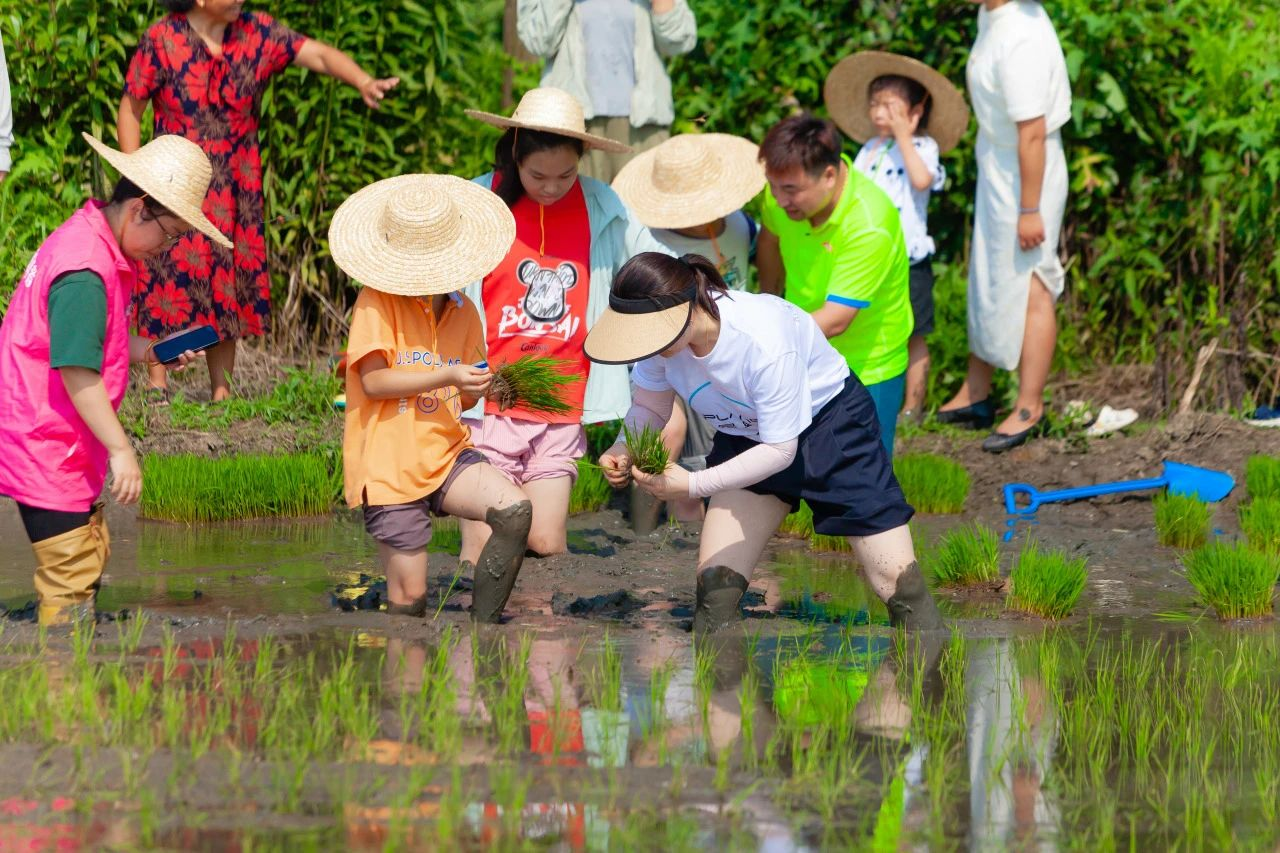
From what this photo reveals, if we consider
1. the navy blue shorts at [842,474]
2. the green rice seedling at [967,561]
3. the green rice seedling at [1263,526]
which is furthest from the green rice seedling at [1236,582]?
the navy blue shorts at [842,474]

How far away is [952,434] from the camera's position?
336 inches

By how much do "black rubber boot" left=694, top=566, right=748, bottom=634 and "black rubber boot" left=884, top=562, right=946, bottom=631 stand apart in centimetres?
48

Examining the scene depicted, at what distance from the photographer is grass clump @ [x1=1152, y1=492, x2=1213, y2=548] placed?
275 inches

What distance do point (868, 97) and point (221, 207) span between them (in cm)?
310

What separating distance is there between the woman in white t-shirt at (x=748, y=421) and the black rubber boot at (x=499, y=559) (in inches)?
16.2

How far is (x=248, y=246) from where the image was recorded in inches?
324

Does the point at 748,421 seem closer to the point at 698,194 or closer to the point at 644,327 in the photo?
the point at 644,327

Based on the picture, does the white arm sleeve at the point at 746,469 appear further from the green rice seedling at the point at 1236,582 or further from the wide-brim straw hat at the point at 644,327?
the green rice seedling at the point at 1236,582

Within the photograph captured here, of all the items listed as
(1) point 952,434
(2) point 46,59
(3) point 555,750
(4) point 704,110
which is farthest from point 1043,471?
(2) point 46,59

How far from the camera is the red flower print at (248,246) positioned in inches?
323

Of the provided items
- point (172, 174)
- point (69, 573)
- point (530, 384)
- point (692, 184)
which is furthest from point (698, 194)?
point (69, 573)

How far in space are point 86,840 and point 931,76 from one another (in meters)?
5.83

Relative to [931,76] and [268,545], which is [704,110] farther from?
[268,545]

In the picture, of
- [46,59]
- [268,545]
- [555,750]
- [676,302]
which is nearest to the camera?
[555,750]
